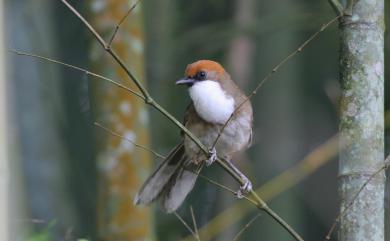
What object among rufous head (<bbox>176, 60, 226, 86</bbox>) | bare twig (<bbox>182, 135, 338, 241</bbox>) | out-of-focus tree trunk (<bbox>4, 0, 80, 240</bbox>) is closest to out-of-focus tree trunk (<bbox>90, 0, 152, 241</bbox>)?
rufous head (<bbox>176, 60, 226, 86</bbox>)

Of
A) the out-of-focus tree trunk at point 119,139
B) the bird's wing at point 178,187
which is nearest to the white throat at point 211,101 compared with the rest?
the bird's wing at point 178,187

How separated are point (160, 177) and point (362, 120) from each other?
140 centimetres

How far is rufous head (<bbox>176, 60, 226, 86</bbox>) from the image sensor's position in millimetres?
4316

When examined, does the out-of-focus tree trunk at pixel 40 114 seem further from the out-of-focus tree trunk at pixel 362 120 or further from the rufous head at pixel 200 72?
the out-of-focus tree trunk at pixel 362 120

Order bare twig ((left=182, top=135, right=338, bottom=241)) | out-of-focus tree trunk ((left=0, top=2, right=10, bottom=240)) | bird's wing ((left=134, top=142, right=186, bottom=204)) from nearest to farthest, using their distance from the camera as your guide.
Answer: out-of-focus tree trunk ((left=0, top=2, right=10, bottom=240))
bird's wing ((left=134, top=142, right=186, bottom=204))
bare twig ((left=182, top=135, right=338, bottom=241))

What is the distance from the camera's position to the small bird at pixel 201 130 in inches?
167

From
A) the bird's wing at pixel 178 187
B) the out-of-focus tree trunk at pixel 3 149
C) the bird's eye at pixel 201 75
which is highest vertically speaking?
the bird's eye at pixel 201 75

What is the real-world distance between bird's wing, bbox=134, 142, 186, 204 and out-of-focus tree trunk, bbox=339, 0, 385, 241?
1.25 meters

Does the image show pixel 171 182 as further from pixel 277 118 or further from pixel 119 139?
pixel 277 118

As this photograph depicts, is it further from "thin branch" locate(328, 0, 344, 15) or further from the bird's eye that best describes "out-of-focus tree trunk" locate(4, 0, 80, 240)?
"thin branch" locate(328, 0, 344, 15)

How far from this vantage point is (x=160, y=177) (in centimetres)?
433

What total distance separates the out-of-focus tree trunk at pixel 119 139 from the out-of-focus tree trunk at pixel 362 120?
1.65 metres

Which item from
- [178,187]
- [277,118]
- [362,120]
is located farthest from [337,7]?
[277,118]

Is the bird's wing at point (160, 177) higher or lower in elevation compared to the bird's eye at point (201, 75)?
lower
